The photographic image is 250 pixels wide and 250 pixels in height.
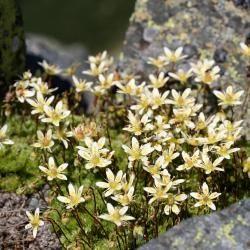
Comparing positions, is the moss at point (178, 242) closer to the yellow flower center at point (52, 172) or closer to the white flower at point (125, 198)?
the white flower at point (125, 198)

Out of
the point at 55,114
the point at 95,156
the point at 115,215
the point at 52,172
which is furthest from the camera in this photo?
the point at 55,114

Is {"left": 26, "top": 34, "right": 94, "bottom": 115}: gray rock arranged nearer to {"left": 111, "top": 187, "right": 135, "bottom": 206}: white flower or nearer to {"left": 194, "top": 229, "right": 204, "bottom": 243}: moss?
{"left": 111, "top": 187, "right": 135, "bottom": 206}: white flower

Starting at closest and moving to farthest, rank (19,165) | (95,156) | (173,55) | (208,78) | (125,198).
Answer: (125,198)
(95,156)
(19,165)
(208,78)
(173,55)

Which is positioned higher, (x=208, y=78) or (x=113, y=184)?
(x=208, y=78)

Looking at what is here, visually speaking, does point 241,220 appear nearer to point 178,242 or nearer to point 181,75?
point 178,242

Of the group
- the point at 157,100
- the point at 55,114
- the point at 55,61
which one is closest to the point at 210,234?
the point at 157,100

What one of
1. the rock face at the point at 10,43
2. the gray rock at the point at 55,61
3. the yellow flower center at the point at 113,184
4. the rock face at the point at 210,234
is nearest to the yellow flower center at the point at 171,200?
the yellow flower center at the point at 113,184

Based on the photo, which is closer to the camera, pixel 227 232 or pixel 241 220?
pixel 227 232

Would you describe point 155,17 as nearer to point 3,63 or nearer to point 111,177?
point 3,63
